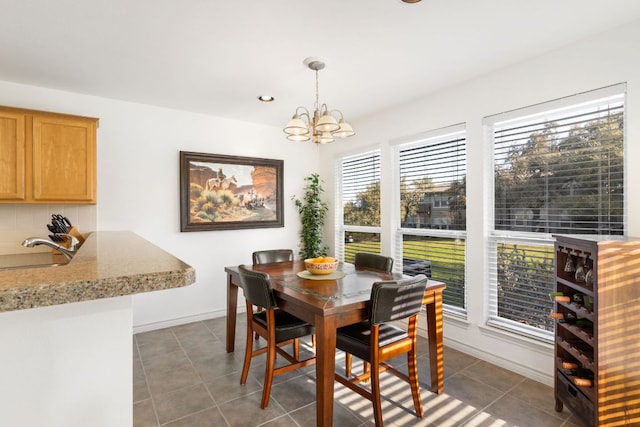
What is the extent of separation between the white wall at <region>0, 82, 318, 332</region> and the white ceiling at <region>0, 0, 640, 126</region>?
23 cm

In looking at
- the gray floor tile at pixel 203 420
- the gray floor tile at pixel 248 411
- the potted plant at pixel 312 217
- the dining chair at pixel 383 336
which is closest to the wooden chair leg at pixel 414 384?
the dining chair at pixel 383 336

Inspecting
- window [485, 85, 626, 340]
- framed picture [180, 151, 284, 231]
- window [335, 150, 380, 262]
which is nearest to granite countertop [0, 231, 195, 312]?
window [485, 85, 626, 340]

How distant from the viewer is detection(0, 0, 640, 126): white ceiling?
6.52 ft

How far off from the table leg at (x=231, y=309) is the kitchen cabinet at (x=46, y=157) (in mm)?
1548

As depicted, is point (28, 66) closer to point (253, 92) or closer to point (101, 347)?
point (253, 92)

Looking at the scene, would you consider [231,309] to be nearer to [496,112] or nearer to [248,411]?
[248,411]

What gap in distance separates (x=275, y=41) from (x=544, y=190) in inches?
93.1

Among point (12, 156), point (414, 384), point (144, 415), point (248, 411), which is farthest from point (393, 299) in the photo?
point (12, 156)

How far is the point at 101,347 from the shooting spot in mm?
918

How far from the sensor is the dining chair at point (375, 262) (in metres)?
3.01

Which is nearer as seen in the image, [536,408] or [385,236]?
[536,408]

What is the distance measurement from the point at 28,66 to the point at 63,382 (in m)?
3.03

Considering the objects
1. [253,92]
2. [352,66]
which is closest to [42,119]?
[253,92]

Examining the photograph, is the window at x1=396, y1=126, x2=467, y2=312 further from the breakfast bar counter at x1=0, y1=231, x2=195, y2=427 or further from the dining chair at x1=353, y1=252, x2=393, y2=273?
the breakfast bar counter at x1=0, y1=231, x2=195, y2=427
